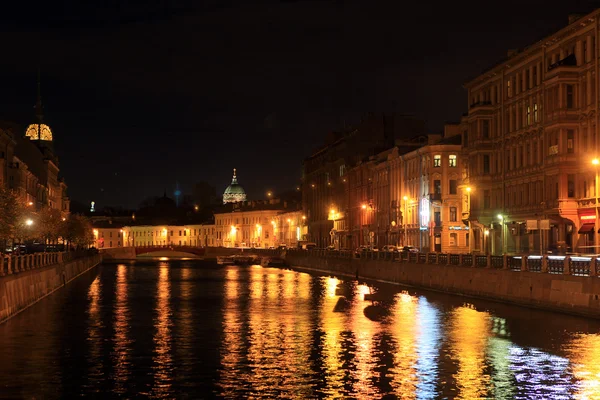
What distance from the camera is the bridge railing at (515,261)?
4462 centimetres

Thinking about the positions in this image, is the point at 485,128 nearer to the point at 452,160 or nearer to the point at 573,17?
the point at 573,17

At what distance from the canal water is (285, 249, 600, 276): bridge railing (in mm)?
2193

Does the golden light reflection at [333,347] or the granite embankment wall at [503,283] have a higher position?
the granite embankment wall at [503,283]

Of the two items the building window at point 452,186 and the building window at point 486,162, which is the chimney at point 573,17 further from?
the building window at point 452,186

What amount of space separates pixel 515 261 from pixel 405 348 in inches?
752

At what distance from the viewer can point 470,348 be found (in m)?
36.0

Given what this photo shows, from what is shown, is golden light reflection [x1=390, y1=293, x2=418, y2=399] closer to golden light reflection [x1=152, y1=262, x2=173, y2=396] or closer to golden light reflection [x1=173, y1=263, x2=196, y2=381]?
golden light reflection [x1=173, y1=263, x2=196, y2=381]

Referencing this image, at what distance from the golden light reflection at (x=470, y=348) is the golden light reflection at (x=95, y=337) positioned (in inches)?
394

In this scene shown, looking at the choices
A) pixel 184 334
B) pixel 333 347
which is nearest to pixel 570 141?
pixel 184 334

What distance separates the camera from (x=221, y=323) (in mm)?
46438

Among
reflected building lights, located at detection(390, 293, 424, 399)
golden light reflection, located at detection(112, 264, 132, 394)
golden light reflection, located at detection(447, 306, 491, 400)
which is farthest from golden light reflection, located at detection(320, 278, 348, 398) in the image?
golden light reflection, located at detection(112, 264, 132, 394)

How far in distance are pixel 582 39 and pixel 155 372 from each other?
4916cm

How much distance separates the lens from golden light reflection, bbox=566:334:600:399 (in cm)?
2662

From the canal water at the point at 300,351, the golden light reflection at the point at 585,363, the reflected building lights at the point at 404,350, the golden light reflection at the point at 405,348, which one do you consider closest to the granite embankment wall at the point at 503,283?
the canal water at the point at 300,351
